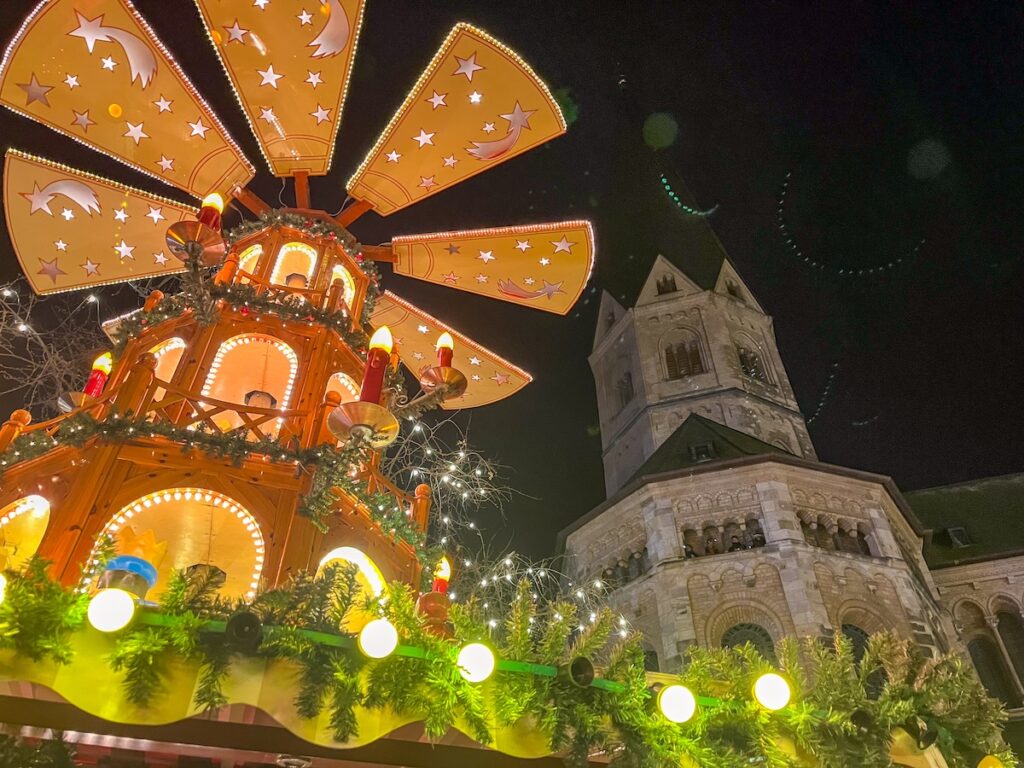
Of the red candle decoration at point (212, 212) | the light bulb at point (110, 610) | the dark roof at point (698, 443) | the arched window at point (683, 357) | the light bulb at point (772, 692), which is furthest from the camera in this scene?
the arched window at point (683, 357)

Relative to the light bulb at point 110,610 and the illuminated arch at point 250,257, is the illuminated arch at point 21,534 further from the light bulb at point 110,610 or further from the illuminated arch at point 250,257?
the light bulb at point 110,610

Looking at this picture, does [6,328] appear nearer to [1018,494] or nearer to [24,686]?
[24,686]

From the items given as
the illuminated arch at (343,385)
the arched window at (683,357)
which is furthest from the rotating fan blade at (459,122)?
the arched window at (683,357)

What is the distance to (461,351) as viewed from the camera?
346 inches

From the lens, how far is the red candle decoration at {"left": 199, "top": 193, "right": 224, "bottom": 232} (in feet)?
16.9

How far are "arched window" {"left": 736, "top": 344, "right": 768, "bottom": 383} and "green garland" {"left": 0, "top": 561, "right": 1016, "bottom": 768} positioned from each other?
24.3 metres

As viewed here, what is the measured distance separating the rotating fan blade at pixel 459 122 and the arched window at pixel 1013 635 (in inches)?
952

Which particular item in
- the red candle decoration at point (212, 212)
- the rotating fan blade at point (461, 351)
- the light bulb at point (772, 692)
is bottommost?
the light bulb at point (772, 692)

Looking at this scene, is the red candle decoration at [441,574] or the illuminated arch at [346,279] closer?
the red candle decoration at [441,574]

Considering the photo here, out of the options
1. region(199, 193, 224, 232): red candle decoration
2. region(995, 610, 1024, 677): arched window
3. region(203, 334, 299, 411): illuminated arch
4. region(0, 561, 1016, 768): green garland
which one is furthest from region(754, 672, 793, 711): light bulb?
region(995, 610, 1024, 677): arched window

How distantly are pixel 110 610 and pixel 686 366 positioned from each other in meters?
25.8

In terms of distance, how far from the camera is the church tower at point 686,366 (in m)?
24.8

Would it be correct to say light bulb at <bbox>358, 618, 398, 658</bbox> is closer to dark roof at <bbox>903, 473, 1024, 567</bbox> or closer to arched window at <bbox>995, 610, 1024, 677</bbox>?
arched window at <bbox>995, 610, 1024, 677</bbox>

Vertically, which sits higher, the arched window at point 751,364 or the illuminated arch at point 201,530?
the arched window at point 751,364
